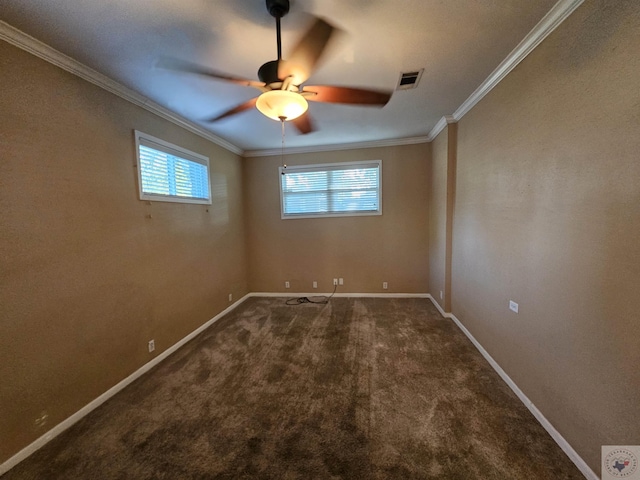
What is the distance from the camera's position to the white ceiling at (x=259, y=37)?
1385 mm

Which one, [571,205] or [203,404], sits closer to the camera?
[571,205]

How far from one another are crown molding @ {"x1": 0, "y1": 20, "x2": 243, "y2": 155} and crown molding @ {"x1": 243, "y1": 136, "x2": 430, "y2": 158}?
1488 mm

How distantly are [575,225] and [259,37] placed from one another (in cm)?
229

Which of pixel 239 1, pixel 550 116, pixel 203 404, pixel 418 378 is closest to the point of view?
pixel 239 1

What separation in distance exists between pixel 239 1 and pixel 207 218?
2.63 m

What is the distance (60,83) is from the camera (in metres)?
1.75

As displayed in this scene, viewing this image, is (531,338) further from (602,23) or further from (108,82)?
(108,82)

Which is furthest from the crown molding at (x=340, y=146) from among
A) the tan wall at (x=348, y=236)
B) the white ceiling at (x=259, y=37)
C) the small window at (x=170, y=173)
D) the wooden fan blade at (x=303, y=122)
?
the white ceiling at (x=259, y=37)

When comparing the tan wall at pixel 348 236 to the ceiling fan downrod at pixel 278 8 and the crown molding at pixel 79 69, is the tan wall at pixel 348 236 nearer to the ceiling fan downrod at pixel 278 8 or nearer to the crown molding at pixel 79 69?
the crown molding at pixel 79 69

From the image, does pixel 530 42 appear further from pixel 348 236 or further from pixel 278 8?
pixel 348 236

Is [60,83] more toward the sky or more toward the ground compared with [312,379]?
more toward the sky

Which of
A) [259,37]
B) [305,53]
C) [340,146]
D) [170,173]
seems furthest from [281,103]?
[340,146]

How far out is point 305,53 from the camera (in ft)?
4.60

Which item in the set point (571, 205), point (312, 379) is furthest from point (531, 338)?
point (312, 379)
